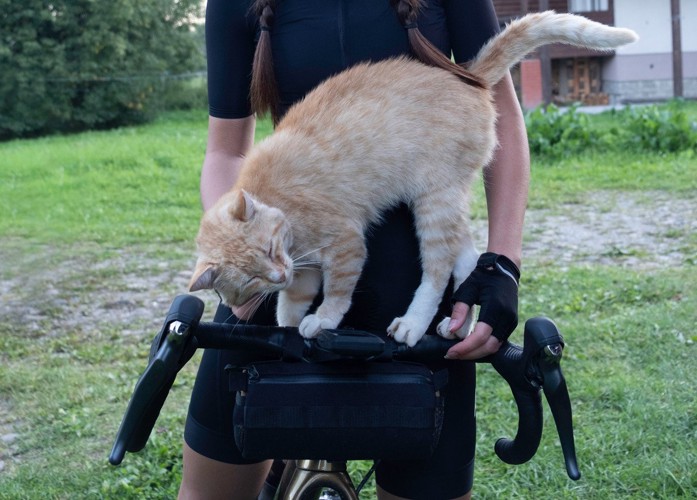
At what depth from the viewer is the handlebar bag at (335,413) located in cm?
158

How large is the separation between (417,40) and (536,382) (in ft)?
2.52

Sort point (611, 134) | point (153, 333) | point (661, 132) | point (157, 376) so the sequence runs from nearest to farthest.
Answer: point (157, 376) → point (153, 333) → point (661, 132) → point (611, 134)

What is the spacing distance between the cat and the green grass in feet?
5.86

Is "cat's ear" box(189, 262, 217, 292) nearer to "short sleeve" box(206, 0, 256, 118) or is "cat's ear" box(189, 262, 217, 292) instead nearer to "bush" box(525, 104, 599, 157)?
"short sleeve" box(206, 0, 256, 118)

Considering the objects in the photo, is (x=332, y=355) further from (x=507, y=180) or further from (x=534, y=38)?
(x=534, y=38)

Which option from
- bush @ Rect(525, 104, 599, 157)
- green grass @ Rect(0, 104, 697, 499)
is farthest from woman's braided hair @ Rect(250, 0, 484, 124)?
bush @ Rect(525, 104, 599, 157)

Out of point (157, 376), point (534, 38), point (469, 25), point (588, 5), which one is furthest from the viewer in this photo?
point (588, 5)

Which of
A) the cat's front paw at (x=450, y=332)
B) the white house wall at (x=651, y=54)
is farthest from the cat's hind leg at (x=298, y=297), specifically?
the white house wall at (x=651, y=54)

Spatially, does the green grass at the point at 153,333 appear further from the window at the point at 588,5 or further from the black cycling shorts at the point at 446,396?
the window at the point at 588,5

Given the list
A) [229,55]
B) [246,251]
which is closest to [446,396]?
[246,251]

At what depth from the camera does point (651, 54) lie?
56.5ft

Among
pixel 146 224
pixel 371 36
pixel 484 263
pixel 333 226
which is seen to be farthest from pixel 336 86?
pixel 146 224

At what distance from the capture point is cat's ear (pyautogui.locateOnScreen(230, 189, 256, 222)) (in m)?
1.80

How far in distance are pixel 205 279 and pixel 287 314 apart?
259mm
